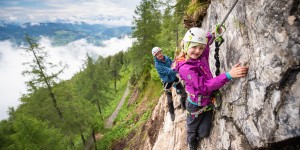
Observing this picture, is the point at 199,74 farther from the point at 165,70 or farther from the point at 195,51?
the point at 165,70

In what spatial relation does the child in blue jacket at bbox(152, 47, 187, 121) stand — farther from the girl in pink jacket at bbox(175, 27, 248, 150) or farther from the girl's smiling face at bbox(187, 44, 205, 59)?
the girl's smiling face at bbox(187, 44, 205, 59)

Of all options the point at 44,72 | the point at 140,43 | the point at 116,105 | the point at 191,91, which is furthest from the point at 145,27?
the point at 191,91

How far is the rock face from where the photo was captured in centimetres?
293

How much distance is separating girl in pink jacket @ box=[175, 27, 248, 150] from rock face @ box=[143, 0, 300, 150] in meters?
0.36

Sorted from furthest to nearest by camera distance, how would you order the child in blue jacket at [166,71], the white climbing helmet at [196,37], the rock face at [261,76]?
the child in blue jacket at [166,71]
the white climbing helmet at [196,37]
the rock face at [261,76]

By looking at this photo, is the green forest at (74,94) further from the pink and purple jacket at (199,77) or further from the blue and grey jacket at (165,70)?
the pink and purple jacket at (199,77)

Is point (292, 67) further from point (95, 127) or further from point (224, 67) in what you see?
point (95, 127)

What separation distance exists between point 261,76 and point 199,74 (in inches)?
56.8

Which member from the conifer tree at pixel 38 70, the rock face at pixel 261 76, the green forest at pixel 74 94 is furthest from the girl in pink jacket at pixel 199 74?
the conifer tree at pixel 38 70

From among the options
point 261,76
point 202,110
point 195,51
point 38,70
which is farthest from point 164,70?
point 38,70

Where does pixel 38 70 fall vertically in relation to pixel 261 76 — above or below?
below

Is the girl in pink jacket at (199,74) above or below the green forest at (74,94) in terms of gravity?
above

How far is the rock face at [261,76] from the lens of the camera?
2.93m

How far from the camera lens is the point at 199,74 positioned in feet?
15.3
